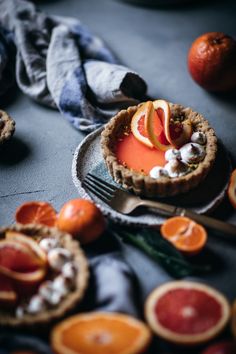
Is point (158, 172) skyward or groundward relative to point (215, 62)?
groundward

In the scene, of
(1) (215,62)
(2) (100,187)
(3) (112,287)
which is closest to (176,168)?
(2) (100,187)

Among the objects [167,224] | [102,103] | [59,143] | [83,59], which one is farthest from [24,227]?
[83,59]

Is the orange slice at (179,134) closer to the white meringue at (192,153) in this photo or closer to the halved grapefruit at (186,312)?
the white meringue at (192,153)

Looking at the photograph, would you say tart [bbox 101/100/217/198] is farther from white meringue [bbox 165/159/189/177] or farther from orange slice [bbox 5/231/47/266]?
orange slice [bbox 5/231/47/266]

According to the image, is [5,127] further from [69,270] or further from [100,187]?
[69,270]

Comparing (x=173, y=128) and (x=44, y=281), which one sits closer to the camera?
(x=44, y=281)

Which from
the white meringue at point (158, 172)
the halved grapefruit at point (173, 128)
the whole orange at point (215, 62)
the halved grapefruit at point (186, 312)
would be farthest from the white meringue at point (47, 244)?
the whole orange at point (215, 62)

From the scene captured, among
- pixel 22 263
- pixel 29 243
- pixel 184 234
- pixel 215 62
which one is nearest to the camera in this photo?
pixel 22 263
